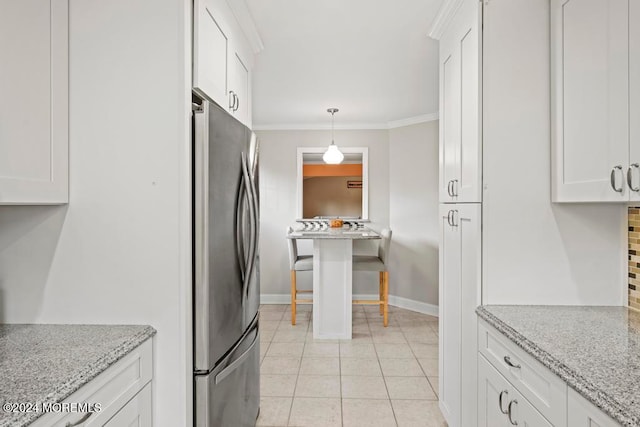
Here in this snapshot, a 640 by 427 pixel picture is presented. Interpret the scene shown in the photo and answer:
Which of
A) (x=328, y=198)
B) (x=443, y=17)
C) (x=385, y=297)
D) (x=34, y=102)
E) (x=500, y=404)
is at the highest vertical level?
(x=443, y=17)

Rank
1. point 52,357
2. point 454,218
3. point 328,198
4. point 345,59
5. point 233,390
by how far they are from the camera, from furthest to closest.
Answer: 1. point 328,198
2. point 345,59
3. point 454,218
4. point 233,390
5. point 52,357

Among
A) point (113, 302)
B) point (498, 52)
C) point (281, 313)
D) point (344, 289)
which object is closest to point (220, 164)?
point (113, 302)

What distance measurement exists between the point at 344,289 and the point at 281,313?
127 cm

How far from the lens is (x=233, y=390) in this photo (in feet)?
5.68

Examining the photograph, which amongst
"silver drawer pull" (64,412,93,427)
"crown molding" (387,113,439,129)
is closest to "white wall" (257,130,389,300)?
"crown molding" (387,113,439,129)

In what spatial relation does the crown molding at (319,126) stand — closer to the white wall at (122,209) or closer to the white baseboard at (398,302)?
the white baseboard at (398,302)

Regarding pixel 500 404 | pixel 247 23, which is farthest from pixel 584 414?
pixel 247 23

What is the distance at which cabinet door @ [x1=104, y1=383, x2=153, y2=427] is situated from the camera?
1153mm

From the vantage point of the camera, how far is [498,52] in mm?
1646

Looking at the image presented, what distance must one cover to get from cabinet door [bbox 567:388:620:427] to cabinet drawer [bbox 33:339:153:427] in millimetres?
1287

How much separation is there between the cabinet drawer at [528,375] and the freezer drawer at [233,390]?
44.0 inches

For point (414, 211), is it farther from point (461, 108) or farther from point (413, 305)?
point (461, 108)

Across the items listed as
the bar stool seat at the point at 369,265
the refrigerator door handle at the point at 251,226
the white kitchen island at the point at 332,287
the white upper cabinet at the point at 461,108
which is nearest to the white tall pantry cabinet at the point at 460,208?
the white upper cabinet at the point at 461,108

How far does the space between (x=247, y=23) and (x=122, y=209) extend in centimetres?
142
